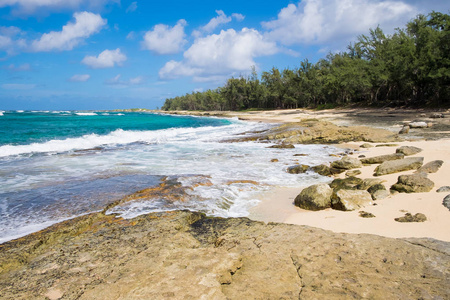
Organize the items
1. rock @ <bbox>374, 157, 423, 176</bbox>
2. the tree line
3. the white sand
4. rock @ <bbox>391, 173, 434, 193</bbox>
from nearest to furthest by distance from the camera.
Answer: the white sand
rock @ <bbox>391, 173, 434, 193</bbox>
rock @ <bbox>374, 157, 423, 176</bbox>
the tree line

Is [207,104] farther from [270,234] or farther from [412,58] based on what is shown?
[270,234]

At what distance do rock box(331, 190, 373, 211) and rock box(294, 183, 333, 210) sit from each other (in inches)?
5.7

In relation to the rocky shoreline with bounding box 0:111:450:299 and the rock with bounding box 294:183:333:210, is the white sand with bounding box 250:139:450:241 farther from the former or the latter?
the rocky shoreline with bounding box 0:111:450:299

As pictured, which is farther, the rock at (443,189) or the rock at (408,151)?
the rock at (408,151)

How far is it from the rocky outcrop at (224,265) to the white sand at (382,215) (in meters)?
0.85

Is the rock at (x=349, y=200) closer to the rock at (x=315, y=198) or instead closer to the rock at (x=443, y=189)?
the rock at (x=315, y=198)

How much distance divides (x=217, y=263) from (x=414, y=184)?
5597 millimetres

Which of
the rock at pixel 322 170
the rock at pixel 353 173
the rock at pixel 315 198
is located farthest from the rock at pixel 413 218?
the rock at pixel 322 170

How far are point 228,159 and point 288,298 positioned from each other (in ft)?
31.0

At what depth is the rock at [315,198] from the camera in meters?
6.07

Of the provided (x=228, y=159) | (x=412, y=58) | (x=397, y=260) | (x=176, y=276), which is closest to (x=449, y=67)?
(x=412, y=58)

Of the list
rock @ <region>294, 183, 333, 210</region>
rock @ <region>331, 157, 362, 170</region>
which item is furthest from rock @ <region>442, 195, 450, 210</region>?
rock @ <region>331, 157, 362, 170</region>

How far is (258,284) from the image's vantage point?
298cm

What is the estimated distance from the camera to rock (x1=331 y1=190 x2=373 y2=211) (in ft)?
19.1
